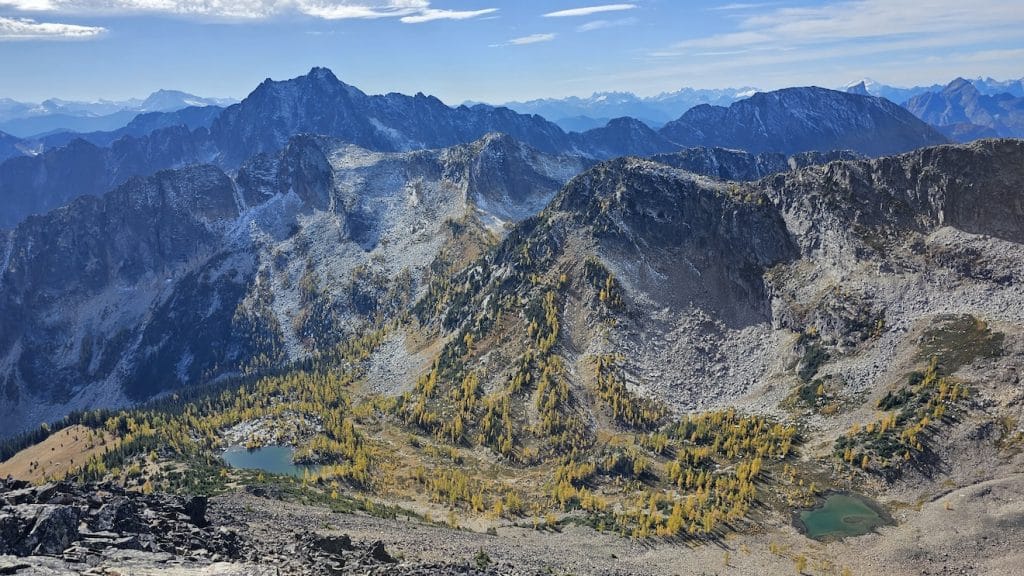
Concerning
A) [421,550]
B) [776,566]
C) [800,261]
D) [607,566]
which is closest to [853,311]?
[800,261]

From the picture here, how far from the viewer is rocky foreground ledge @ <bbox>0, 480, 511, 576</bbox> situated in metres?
60.9

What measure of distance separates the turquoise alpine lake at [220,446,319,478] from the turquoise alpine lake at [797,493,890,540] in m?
121

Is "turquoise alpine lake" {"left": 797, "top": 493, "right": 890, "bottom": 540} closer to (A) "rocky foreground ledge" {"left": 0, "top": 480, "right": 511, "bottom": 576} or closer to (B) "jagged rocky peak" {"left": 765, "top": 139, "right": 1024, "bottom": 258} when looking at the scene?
(A) "rocky foreground ledge" {"left": 0, "top": 480, "right": 511, "bottom": 576}

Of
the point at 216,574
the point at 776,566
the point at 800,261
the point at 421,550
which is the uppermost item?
the point at 800,261

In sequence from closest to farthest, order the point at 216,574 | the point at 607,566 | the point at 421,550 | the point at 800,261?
the point at 216,574, the point at 421,550, the point at 607,566, the point at 800,261

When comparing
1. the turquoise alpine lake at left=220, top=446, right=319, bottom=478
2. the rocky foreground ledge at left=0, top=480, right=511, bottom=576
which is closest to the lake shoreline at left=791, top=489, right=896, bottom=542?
the rocky foreground ledge at left=0, top=480, right=511, bottom=576

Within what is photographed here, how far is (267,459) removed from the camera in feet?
588

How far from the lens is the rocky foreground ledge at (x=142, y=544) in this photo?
200 feet

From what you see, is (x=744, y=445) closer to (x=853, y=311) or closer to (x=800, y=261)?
(x=853, y=311)

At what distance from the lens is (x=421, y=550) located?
325 feet

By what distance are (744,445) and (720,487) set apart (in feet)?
62.2

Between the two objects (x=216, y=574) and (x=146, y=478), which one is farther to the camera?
(x=146, y=478)

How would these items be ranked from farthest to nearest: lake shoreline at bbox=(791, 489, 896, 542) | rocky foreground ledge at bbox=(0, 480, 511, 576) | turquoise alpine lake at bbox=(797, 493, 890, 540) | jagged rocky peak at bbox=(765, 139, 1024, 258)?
jagged rocky peak at bbox=(765, 139, 1024, 258)
turquoise alpine lake at bbox=(797, 493, 890, 540)
lake shoreline at bbox=(791, 489, 896, 542)
rocky foreground ledge at bbox=(0, 480, 511, 576)

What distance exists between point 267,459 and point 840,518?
147623 millimetres
